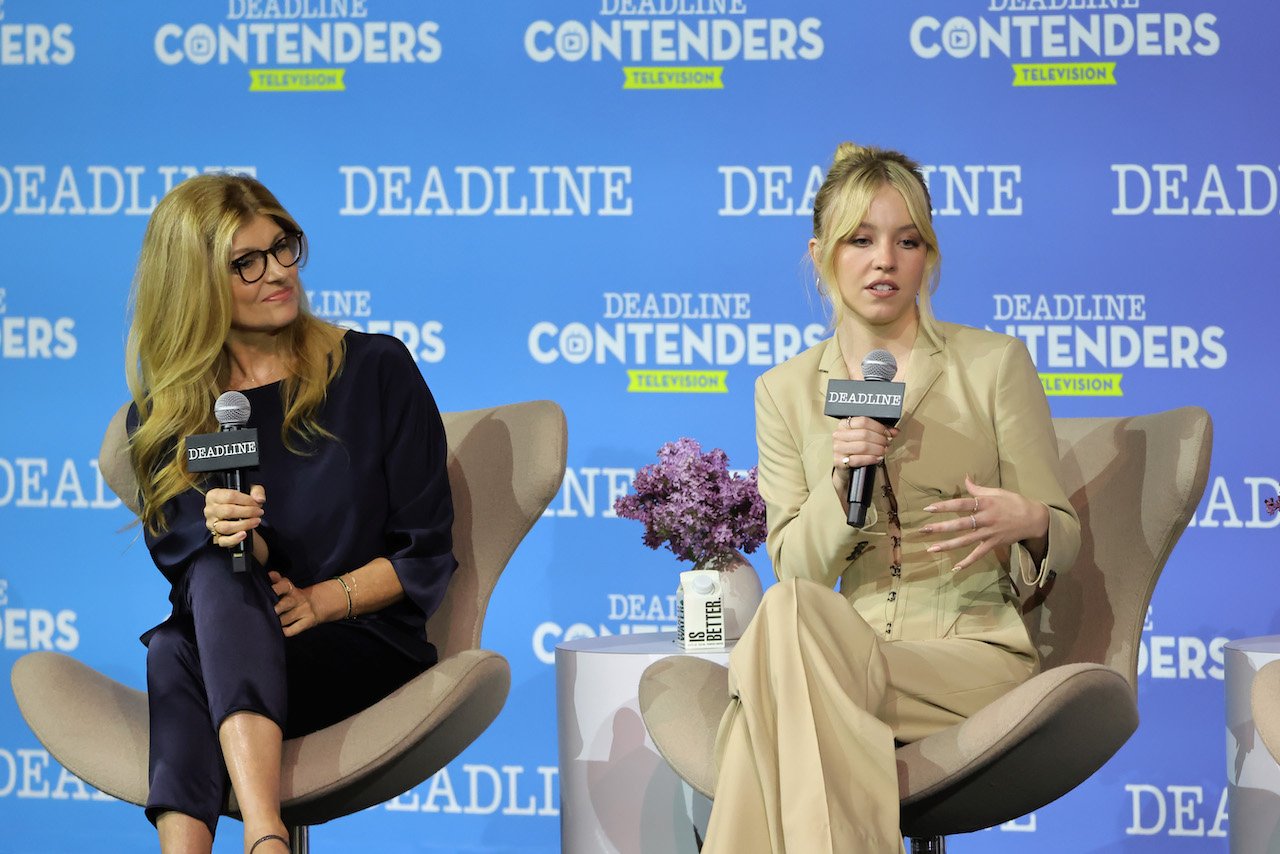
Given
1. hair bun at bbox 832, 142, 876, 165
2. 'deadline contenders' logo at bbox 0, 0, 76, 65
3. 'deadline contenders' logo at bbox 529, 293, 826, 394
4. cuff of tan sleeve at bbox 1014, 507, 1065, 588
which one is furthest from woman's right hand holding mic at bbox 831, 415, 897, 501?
'deadline contenders' logo at bbox 0, 0, 76, 65

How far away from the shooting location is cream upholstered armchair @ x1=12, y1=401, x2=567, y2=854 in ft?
8.66

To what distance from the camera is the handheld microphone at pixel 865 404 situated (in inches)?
91.7

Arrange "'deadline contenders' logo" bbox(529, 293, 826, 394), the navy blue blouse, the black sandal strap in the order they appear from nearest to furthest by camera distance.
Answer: the black sandal strap → the navy blue blouse → "'deadline contenders' logo" bbox(529, 293, 826, 394)

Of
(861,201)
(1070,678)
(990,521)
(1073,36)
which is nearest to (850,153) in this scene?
(861,201)

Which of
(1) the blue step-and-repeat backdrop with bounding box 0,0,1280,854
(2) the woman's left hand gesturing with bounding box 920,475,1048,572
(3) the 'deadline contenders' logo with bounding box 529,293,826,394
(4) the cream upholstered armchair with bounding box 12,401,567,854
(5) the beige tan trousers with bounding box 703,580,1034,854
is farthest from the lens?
(3) the 'deadline contenders' logo with bounding box 529,293,826,394

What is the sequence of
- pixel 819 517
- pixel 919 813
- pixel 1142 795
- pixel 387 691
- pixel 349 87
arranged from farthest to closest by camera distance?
pixel 349 87
pixel 1142 795
pixel 387 691
pixel 819 517
pixel 919 813

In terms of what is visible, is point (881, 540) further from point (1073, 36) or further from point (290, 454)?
point (1073, 36)

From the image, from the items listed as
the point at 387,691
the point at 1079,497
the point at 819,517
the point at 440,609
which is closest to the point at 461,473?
the point at 440,609

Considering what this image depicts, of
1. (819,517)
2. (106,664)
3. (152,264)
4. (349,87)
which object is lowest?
(106,664)

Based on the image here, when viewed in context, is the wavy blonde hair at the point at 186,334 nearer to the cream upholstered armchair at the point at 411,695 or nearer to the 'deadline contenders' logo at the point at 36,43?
the cream upholstered armchair at the point at 411,695

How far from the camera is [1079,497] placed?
2994 millimetres

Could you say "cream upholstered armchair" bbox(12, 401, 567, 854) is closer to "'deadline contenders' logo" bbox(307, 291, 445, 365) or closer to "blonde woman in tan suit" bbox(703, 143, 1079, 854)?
"blonde woman in tan suit" bbox(703, 143, 1079, 854)

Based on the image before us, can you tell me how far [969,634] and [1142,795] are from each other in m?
1.49

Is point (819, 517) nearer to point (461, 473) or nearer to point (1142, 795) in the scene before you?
point (461, 473)
